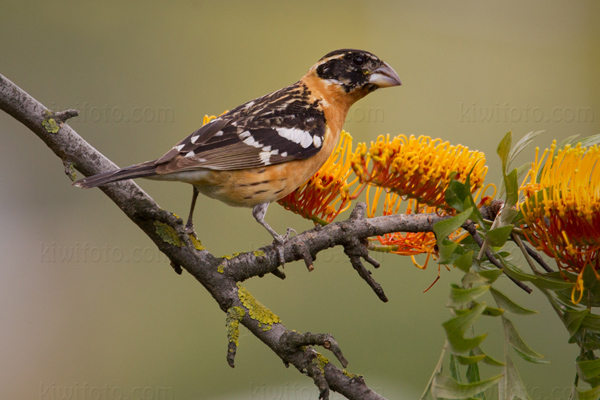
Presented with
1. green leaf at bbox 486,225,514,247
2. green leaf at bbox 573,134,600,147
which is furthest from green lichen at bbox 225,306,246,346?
green leaf at bbox 573,134,600,147

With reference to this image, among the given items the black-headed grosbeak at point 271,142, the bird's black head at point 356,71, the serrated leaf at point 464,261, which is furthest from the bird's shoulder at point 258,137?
the serrated leaf at point 464,261

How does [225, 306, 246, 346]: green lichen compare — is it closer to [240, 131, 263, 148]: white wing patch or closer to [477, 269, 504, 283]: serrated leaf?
[477, 269, 504, 283]: serrated leaf

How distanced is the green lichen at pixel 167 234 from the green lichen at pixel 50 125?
0.47 m

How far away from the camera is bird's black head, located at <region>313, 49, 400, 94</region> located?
2902mm

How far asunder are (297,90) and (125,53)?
420cm

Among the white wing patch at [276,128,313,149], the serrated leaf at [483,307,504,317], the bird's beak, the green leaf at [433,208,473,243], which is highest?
the bird's beak

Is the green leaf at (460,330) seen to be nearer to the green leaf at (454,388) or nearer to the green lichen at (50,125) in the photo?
the green leaf at (454,388)

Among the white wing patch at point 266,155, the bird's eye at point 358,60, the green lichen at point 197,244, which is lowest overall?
the green lichen at point 197,244

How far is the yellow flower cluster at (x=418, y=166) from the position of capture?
2.04 meters

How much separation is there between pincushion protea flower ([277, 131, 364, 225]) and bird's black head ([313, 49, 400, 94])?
0.65m

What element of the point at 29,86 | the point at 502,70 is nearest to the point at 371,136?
the point at 502,70

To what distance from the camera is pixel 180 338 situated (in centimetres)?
511

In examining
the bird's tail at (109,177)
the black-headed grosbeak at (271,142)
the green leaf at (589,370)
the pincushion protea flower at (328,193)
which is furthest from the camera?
the black-headed grosbeak at (271,142)

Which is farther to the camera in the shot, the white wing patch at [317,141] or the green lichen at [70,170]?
the white wing patch at [317,141]
